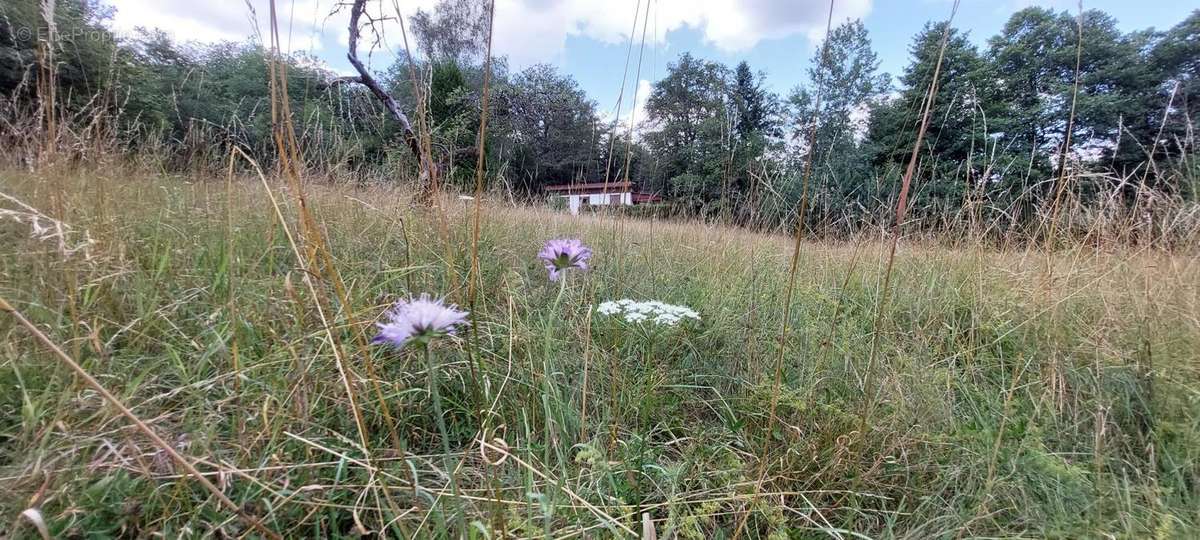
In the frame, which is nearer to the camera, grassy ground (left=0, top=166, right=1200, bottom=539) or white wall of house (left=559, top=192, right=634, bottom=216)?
grassy ground (left=0, top=166, right=1200, bottom=539)

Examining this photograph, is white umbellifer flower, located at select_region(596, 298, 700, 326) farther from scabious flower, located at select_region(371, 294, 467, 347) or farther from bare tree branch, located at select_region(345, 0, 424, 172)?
bare tree branch, located at select_region(345, 0, 424, 172)

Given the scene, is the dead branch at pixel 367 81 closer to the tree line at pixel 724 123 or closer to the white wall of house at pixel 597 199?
the tree line at pixel 724 123

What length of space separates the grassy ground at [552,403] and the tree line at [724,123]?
55cm

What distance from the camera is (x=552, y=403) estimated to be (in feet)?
3.47

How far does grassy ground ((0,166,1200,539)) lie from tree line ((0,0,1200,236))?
0.55 m

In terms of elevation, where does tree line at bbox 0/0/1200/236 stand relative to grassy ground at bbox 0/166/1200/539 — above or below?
above

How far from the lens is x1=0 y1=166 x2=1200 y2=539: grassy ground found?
722 mm

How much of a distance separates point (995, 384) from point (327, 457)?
1.91m

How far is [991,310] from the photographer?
1.77m

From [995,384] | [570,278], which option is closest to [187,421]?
[570,278]

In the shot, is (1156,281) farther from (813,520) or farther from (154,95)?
(154,95)

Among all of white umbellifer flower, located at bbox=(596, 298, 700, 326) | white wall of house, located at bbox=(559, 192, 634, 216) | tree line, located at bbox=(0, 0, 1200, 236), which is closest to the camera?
white umbellifer flower, located at bbox=(596, 298, 700, 326)

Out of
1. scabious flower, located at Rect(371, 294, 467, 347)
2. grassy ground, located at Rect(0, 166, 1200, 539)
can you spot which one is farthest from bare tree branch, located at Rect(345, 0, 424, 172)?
scabious flower, located at Rect(371, 294, 467, 347)

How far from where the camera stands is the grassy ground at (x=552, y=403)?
28.4 inches
